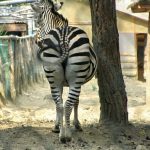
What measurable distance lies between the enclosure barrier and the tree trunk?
2859 millimetres

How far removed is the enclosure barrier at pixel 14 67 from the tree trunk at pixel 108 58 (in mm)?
2859

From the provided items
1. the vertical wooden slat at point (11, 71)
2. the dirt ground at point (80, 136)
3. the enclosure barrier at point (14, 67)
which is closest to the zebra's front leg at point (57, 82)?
the dirt ground at point (80, 136)

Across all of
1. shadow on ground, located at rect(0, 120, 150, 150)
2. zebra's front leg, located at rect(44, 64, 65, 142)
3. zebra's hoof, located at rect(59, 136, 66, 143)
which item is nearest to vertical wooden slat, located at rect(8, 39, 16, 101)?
shadow on ground, located at rect(0, 120, 150, 150)

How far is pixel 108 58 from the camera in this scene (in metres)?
6.84

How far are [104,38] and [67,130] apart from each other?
5.00 feet

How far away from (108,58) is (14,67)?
5.40m

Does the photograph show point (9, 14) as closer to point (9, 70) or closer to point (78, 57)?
point (9, 70)

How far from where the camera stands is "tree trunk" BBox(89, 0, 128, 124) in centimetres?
679

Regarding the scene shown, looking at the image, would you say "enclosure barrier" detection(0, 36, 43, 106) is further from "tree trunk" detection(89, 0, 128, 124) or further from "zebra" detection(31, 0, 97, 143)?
"zebra" detection(31, 0, 97, 143)

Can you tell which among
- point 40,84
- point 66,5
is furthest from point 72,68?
point 66,5

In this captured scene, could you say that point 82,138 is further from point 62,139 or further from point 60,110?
point 60,110

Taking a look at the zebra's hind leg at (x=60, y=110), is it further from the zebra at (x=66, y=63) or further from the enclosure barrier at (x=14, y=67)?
the enclosure barrier at (x=14, y=67)

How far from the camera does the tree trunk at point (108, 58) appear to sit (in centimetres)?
679

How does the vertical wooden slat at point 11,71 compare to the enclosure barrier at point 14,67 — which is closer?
the enclosure barrier at point 14,67
